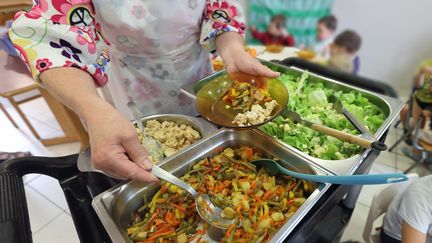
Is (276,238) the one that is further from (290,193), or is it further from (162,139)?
(162,139)

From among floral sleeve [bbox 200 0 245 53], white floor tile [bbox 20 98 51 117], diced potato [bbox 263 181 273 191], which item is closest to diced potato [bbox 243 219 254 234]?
diced potato [bbox 263 181 273 191]

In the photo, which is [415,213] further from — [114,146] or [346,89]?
[114,146]

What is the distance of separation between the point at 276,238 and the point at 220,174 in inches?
9.7

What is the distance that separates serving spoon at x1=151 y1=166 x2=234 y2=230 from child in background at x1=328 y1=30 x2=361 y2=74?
0.71 meters

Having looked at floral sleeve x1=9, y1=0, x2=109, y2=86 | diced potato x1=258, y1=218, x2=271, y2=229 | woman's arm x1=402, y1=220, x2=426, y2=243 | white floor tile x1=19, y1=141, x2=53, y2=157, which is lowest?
white floor tile x1=19, y1=141, x2=53, y2=157

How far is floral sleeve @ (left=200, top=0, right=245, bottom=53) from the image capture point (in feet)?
2.85

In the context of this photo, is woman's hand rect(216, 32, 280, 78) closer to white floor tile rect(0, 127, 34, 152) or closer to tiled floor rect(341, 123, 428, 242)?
tiled floor rect(341, 123, 428, 242)

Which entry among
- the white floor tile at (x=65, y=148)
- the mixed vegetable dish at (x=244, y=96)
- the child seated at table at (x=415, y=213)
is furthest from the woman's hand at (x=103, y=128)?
the white floor tile at (x=65, y=148)

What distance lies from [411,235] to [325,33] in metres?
0.73

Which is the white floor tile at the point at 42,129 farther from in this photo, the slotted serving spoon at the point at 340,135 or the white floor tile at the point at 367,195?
the white floor tile at the point at 367,195

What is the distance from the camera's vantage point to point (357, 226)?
1.38 meters

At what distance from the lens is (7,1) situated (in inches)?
65.7

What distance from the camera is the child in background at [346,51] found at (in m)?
0.93

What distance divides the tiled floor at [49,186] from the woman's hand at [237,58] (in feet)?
2.08
